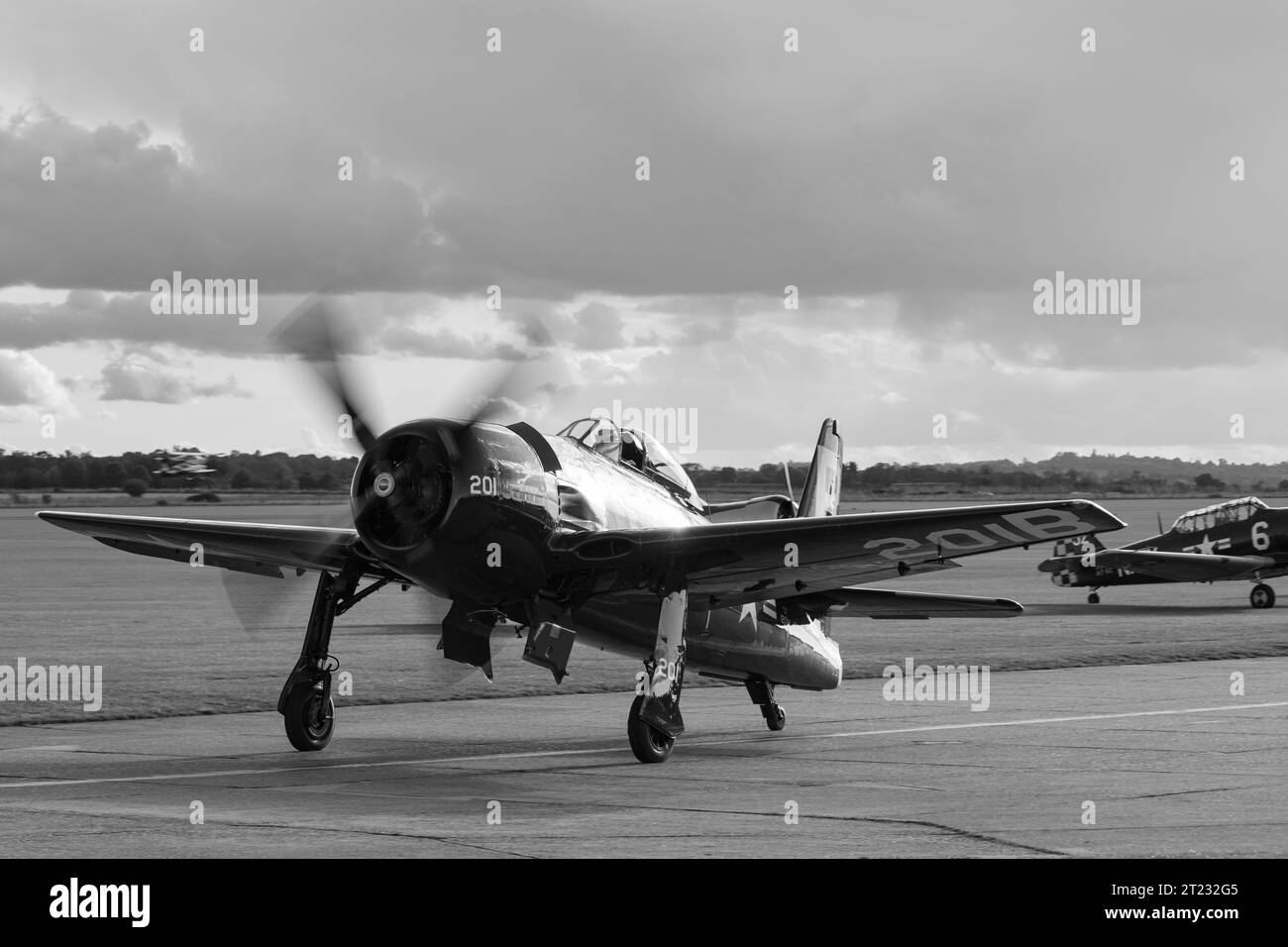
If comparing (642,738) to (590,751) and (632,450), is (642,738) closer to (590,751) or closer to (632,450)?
(590,751)

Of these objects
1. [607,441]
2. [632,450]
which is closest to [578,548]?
[607,441]

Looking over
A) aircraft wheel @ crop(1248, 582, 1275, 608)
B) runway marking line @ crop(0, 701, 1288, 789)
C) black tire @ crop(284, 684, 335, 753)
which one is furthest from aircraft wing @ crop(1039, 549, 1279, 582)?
black tire @ crop(284, 684, 335, 753)

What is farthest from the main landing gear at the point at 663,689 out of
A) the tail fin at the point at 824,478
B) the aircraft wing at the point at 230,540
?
the tail fin at the point at 824,478

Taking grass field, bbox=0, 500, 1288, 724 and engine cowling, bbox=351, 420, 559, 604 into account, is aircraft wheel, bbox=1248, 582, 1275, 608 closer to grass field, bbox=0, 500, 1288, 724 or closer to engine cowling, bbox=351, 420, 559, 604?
grass field, bbox=0, 500, 1288, 724

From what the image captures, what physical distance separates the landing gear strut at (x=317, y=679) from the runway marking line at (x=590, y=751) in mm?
865

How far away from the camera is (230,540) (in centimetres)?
1675

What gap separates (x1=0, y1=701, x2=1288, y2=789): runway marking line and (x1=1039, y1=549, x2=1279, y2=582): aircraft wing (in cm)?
2381

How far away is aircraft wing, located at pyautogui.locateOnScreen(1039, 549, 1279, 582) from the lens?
138 feet

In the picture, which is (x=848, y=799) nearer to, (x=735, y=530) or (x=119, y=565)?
(x=735, y=530)

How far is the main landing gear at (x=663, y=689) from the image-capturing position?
572 inches

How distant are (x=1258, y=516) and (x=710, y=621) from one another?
3086 centimetres

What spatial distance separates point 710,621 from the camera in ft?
Answer: 54.9

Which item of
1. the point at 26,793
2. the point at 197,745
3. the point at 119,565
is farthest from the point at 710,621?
the point at 119,565

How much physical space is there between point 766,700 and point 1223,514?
1170 inches
